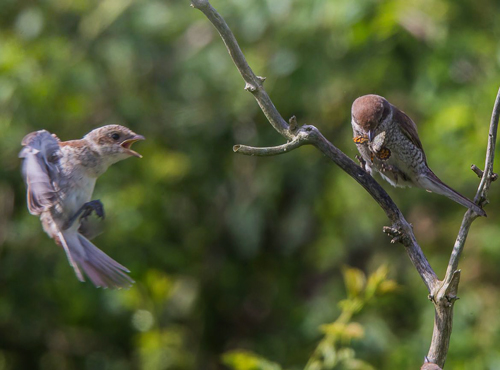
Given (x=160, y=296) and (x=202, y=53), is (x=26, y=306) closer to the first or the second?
(x=160, y=296)

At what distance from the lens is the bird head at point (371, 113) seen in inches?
120

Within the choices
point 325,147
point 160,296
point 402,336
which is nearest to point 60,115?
point 160,296

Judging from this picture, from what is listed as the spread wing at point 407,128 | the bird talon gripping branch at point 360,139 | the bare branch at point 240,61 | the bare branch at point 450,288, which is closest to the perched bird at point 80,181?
the bare branch at point 240,61

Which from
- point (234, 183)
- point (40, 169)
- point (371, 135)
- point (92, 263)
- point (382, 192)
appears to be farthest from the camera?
point (234, 183)

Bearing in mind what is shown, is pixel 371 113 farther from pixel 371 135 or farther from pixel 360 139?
pixel 360 139

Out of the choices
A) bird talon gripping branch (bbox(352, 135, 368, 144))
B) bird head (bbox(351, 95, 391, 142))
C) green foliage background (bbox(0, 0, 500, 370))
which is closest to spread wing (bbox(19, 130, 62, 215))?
bird talon gripping branch (bbox(352, 135, 368, 144))

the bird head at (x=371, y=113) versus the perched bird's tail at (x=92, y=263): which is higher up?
the bird head at (x=371, y=113)

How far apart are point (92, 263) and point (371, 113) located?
1.37 m

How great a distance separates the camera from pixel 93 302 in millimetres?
5625

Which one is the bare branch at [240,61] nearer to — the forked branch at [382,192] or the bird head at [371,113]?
the forked branch at [382,192]

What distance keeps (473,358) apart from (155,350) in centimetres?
226

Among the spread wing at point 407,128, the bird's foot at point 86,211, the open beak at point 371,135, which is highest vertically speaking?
the spread wing at point 407,128

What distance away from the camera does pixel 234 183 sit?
6.08 m

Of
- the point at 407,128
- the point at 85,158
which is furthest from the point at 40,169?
the point at 407,128
